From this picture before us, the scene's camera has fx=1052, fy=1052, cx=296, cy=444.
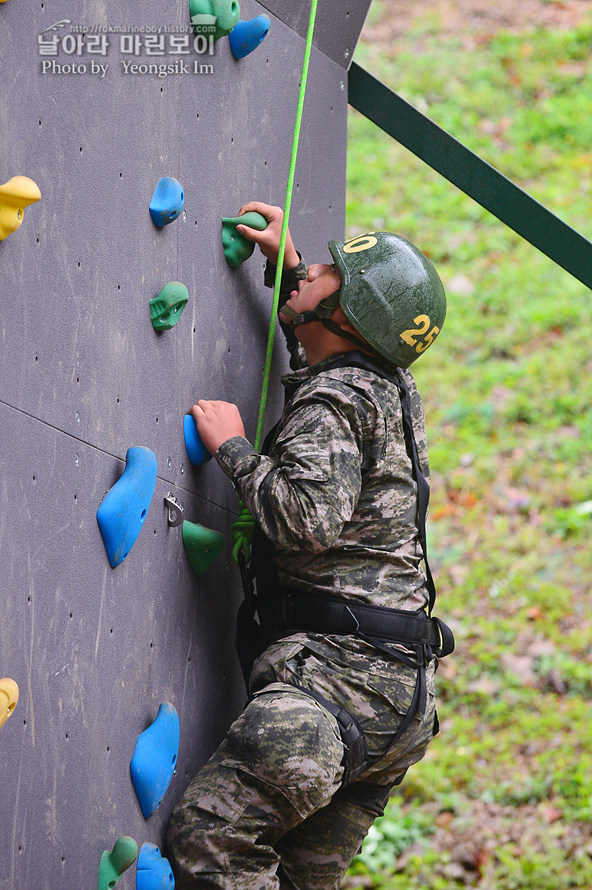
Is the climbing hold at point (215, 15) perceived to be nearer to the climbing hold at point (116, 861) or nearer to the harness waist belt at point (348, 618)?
the harness waist belt at point (348, 618)

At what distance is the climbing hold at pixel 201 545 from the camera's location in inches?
97.3

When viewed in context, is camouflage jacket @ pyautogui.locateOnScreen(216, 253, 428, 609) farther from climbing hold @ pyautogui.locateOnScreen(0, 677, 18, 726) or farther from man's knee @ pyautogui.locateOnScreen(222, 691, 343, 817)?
climbing hold @ pyautogui.locateOnScreen(0, 677, 18, 726)

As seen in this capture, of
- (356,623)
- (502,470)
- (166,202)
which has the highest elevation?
(166,202)

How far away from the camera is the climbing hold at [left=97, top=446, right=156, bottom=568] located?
82.6 inches

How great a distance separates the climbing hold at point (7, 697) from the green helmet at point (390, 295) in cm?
125

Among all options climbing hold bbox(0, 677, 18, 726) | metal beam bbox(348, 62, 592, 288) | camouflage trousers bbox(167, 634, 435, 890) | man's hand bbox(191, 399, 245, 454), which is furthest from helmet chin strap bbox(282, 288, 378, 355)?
climbing hold bbox(0, 677, 18, 726)

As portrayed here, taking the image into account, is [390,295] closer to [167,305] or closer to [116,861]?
[167,305]

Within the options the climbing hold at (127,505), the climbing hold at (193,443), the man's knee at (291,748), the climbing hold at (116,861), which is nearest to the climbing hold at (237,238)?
the climbing hold at (193,443)

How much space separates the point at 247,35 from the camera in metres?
2.63

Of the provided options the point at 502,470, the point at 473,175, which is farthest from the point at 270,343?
the point at 502,470

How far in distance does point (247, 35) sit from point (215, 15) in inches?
6.2

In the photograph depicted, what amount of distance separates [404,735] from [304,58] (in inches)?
72.4

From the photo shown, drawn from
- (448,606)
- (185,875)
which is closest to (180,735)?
(185,875)

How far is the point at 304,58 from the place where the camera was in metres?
2.94
